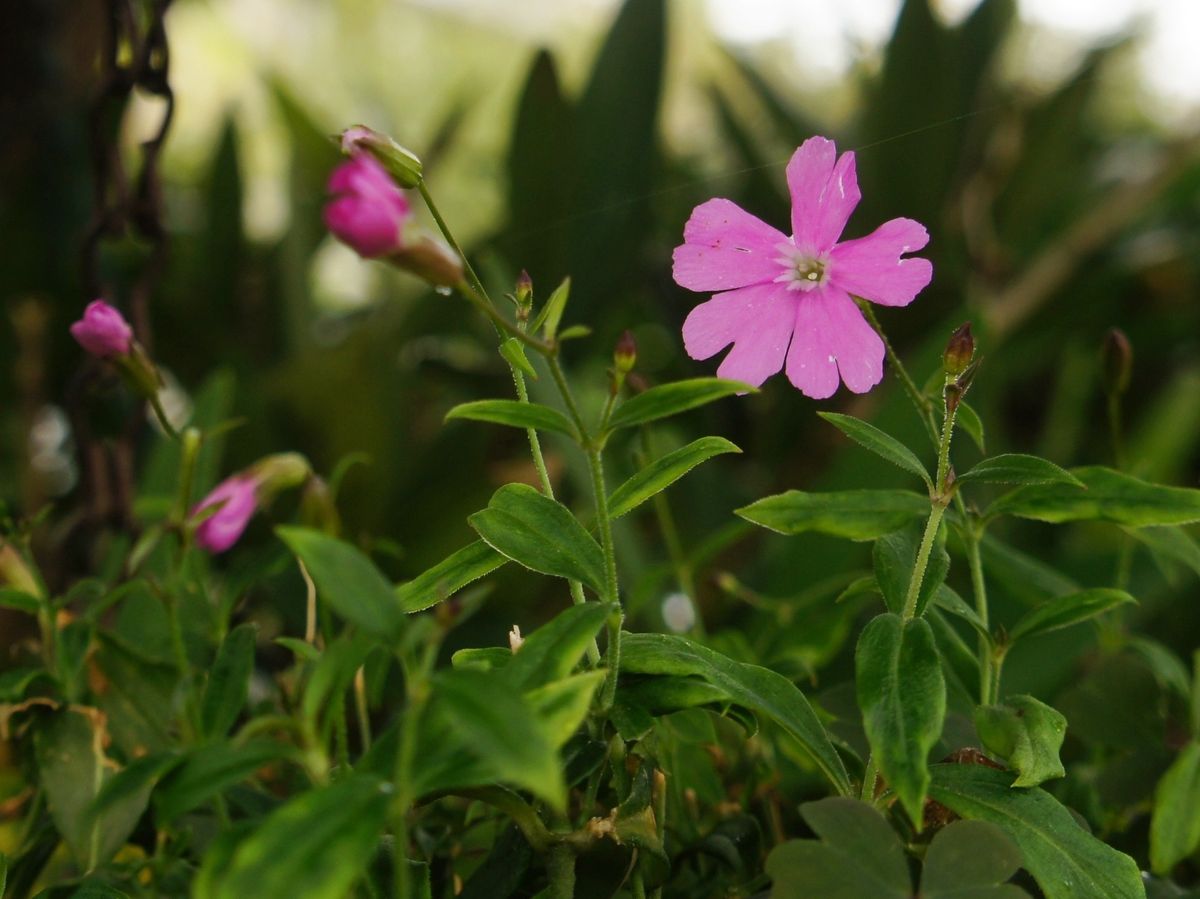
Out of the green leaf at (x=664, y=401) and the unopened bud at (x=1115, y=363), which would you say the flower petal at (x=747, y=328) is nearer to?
the green leaf at (x=664, y=401)

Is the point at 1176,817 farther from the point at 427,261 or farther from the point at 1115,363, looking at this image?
the point at 427,261

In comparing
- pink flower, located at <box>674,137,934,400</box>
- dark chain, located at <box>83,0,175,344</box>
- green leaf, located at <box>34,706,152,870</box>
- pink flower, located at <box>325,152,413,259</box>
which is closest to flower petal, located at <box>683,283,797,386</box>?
pink flower, located at <box>674,137,934,400</box>

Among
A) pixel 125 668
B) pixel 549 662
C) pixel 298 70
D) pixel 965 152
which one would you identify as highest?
pixel 549 662

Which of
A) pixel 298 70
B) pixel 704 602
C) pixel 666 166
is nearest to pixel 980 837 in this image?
pixel 704 602

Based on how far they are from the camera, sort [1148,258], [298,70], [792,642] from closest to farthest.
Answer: [792,642] → [1148,258] → [298,70]

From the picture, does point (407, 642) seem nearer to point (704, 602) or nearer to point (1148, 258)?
point (704, 602)

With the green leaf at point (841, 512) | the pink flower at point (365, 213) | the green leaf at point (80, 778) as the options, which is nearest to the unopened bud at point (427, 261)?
the pink flower at point (365, 213)
